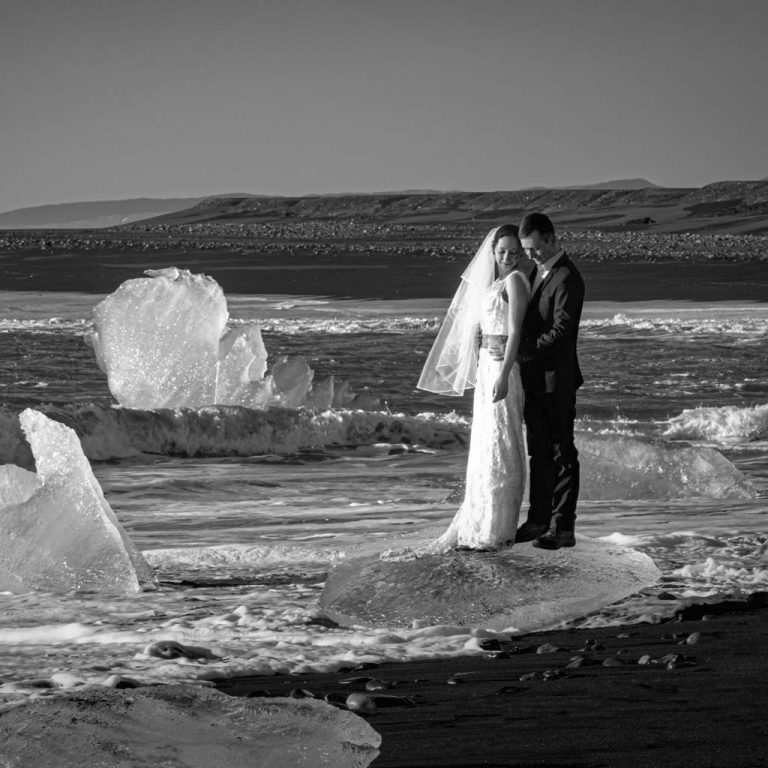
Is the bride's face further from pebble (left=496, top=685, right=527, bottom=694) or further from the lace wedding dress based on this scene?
pebble (left=496, top=685, right=527, bottom=694)

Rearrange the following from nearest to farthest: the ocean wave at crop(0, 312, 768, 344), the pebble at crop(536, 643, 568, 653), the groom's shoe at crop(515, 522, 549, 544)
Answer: the pebble at crop(536, 643, 568, 653) < the groom's shoe at crop(515, 522, 549, 544) < the ocean wave at crop(0, 312, 768, 344)

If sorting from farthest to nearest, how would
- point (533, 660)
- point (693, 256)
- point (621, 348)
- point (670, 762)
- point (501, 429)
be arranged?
point (693, 256)
point (621, 348)
point (501, 429)
point (533, 660)
point (670, 762)

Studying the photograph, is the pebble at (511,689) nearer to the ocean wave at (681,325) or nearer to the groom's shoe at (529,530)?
the groom's shoe at (529,530)

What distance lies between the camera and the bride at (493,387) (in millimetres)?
6953

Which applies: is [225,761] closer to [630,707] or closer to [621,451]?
[630,707]

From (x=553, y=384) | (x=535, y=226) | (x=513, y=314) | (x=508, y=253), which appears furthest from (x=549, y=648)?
(x=535, y=226)

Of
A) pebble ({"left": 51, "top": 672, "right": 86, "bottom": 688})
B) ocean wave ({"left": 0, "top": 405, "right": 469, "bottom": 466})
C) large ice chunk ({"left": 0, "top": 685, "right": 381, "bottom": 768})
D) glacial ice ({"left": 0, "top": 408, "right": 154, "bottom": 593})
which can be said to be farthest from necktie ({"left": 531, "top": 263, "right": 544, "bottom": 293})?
ocean wave ({"left": 0, "top": 405, "right": 469, "bottom": 466})

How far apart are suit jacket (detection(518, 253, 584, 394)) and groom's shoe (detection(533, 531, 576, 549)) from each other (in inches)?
29.7

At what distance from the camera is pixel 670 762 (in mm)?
4047

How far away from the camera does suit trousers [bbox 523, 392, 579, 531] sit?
7102mm

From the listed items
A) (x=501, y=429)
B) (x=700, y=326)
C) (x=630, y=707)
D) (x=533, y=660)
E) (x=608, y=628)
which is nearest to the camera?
(x=630, y=707)

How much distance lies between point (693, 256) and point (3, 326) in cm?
2963

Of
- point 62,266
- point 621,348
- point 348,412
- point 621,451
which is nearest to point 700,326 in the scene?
point 621,348

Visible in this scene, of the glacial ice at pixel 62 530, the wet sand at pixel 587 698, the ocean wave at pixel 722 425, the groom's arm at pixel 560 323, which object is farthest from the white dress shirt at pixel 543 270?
the ocean wave at pixel 722 425
